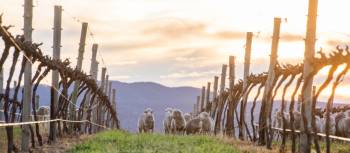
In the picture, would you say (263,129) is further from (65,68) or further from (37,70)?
(37,70)

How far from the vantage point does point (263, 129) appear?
2292 centimetres

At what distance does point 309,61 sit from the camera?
688 inches

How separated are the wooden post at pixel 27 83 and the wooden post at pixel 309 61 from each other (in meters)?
6.67

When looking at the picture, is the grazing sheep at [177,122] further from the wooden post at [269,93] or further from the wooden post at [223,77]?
the wooden post at [269,93]

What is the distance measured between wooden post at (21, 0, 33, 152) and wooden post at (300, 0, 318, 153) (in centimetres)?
667

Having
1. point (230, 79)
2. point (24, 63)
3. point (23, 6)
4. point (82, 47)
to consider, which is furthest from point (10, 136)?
point (230, 79)

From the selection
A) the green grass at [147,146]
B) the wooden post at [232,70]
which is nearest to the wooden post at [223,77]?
the wooden post at [232,70]

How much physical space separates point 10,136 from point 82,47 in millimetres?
20195

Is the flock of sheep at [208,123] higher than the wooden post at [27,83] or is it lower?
lower

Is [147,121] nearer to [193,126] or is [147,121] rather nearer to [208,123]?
[193,126]

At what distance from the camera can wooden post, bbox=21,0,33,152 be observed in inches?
662

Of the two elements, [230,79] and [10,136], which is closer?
[10,136]

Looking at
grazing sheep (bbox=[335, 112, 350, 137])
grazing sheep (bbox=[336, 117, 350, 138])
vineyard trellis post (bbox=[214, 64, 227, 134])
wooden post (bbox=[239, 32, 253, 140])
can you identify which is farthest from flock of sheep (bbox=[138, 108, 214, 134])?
grazing sheep (bbox=[336, 117, 350, 138])

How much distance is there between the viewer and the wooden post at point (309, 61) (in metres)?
17.3
